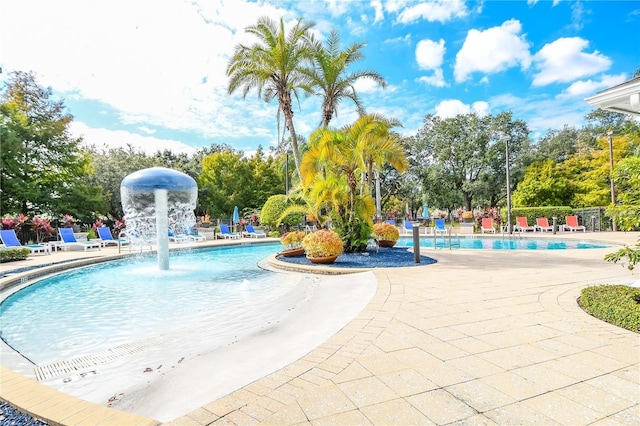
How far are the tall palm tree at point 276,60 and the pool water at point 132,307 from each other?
236 inches

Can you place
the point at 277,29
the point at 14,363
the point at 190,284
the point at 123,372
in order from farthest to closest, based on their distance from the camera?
1. the point at 277,29
2. the point at 190,284
3. the point at 14,363
4. the point at 123,372

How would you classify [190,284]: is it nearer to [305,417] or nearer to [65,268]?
[65,268]

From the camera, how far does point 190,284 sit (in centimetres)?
820

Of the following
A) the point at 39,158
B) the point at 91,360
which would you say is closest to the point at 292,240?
the point at 91,360

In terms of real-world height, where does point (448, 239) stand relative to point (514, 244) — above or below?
above

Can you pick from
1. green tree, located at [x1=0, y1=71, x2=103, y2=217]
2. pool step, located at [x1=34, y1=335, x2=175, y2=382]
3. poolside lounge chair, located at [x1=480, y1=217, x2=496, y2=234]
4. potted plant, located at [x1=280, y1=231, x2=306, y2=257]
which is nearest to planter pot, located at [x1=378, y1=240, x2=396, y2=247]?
potted plant, located at [x1=280, y1=231, x2=306, y2=257]

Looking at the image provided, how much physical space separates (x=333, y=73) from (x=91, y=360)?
12635mm

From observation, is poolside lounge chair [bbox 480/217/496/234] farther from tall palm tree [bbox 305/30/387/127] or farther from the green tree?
the green tree

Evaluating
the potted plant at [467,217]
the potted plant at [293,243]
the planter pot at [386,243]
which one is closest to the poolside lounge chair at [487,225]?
the planter pot at [386,243]

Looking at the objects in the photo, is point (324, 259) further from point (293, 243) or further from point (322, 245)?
point (293, 243)

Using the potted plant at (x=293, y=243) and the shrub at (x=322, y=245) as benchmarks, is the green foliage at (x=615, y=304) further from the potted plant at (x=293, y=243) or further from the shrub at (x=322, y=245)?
the potted plant at (x=293, y=243)

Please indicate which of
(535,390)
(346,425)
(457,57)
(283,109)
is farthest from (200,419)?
(457,57)

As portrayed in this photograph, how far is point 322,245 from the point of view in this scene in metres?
9.44

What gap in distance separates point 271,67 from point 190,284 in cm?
915
